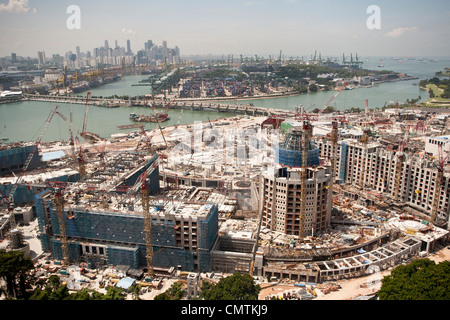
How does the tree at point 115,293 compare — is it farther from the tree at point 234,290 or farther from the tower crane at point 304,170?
the tower crane at point 304,170

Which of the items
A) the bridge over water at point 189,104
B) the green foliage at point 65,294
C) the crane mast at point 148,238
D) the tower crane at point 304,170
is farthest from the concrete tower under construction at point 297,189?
the bridge over water at point 189,104

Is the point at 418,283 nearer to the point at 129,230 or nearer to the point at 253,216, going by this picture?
the point at 253,216

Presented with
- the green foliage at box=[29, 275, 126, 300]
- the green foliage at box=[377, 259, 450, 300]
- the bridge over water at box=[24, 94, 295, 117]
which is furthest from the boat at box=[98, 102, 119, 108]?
the green foliage at box=[377, 259, 450, 300]

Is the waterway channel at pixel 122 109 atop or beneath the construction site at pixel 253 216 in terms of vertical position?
atop

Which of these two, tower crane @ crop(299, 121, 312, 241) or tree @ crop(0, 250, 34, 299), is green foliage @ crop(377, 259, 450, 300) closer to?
tower crane @ crop(299, 121, 312, 241)

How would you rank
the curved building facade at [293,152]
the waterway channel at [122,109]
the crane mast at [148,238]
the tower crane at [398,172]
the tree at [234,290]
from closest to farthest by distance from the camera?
the tree at [234,290]
the crane mast at [148,238]
the curved building facade at [293,152]
the tower crane at [398,172]
the waterway channel at [122,109]

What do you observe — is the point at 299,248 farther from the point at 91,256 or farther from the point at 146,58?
the point at 146,58
